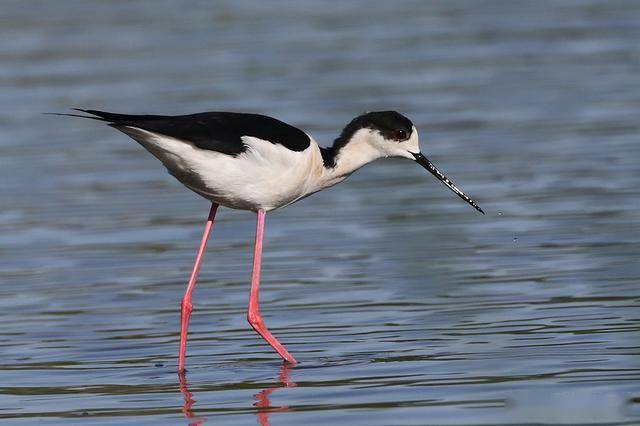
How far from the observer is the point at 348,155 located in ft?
28.5

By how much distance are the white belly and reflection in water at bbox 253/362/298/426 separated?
0.94 meters

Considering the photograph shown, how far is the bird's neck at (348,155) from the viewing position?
8664 millimetres

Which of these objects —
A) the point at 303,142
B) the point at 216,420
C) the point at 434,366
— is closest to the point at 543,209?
the point at 303,142

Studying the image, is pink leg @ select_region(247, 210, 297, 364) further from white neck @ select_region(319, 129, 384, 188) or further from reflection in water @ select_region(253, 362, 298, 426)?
white neck @ select_region(319, 129, 384, 188)

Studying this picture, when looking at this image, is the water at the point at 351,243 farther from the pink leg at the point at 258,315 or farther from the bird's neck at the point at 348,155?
the bird's neck at the point at 348,155

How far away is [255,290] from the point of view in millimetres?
8445

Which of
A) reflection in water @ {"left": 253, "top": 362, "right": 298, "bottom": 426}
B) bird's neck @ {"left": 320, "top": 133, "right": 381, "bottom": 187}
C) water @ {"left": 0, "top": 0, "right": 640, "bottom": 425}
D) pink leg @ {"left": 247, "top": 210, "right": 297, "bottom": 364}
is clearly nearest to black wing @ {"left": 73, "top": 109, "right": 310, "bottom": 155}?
bird's neck @ {"left": 320, "top": 133, "right": 381, "bottom": 187}

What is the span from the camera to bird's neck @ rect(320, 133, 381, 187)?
8.66 meters

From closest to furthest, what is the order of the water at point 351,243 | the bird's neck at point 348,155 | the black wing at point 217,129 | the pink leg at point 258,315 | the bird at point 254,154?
the water at point 351,243
the black wing at point 217,129
the bird at point 254,154
the pink leg at point 258,315
the bird's neck at point 348,155

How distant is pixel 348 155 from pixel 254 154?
2.56ft

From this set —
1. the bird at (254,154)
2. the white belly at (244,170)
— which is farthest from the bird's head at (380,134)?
the white belly at (244,170)

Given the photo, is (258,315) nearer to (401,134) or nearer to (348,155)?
(348,155)

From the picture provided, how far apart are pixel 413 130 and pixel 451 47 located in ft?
29.7

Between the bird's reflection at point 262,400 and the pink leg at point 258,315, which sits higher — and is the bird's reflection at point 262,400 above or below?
below
